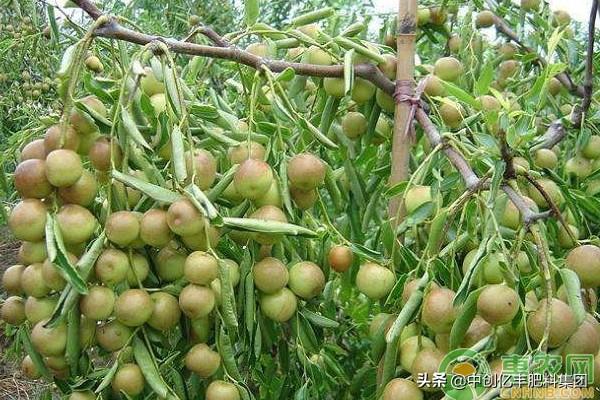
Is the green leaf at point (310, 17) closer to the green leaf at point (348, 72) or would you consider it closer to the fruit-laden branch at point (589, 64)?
the green leaf at point (348, 72)

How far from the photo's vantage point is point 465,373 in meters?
0.77

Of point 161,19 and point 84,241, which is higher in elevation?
point 84,241

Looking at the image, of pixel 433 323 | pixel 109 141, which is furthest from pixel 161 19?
pixel 433 323

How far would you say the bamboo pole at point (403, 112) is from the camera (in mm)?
1089

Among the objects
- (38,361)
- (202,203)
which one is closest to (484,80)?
(202,203)

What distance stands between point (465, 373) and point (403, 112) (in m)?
0.44

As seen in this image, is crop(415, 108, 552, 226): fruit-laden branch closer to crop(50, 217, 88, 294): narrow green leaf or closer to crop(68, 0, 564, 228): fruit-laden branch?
crop(68, 0, 564, 228): fruit-laden branch

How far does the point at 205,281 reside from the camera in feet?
2.80

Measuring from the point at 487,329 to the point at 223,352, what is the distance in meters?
0.32

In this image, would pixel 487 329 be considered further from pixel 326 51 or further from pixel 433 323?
pixel 326 51

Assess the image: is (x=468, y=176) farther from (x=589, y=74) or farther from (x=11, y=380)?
(x=11, y=380)

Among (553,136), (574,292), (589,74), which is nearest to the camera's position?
(574,292)

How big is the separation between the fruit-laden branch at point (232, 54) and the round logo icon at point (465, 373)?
42 cm

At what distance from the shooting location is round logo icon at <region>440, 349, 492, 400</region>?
736 mm
